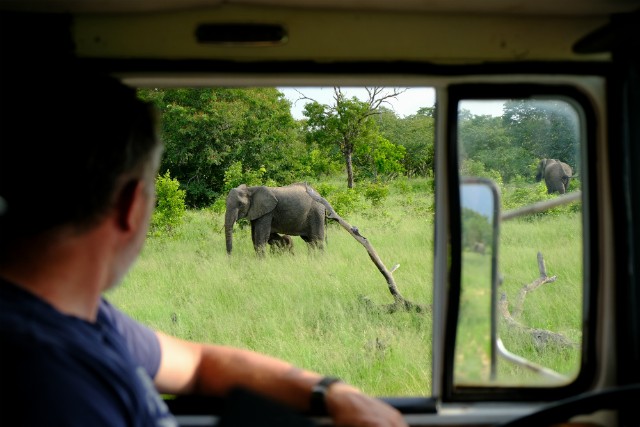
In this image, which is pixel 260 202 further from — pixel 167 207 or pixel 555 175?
pixel 555 175

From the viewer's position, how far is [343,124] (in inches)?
297

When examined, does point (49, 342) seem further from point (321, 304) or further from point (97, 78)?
point (321, 304)

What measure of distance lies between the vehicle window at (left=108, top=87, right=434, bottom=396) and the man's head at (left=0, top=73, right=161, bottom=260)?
448 centimetres

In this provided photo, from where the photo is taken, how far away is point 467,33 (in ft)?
4.94

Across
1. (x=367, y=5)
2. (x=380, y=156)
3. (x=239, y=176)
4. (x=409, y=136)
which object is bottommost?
(x=367, y=5)

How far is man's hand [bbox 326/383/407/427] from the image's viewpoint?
1.35m

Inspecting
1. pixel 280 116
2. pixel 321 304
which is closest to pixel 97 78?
pixel 321 304

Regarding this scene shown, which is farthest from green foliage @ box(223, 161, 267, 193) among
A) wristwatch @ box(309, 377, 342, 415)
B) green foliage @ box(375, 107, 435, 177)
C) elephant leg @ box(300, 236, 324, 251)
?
wristwatch @ box(309, 377, 342, 415)

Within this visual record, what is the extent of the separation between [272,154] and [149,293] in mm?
3111

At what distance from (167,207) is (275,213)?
1983mm

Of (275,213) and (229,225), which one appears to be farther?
(275,213)

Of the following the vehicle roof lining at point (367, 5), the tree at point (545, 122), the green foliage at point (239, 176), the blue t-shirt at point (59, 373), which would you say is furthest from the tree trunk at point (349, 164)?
the blue t-shirt at point (59, 373)

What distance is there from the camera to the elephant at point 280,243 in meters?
9.36

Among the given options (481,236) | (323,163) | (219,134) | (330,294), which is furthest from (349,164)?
(481,236)
